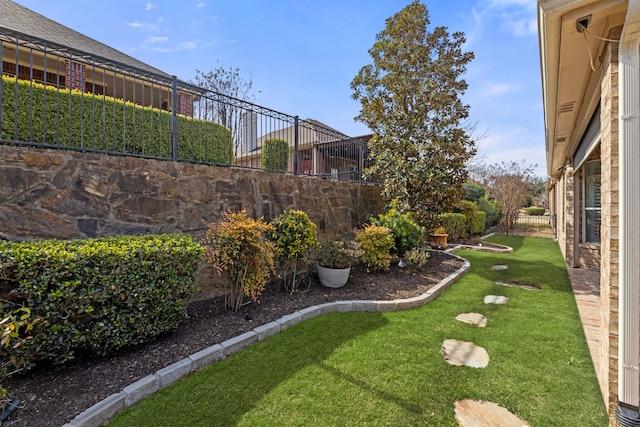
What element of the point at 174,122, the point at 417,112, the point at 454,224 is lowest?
the point at 454,224

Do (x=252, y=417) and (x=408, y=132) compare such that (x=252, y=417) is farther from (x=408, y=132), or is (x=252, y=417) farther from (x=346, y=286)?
(x=408, y=132)

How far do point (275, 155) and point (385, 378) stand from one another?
473 centimetres

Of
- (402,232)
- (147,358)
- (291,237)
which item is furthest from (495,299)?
(147,358)

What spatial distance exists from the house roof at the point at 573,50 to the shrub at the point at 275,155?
4.38 m

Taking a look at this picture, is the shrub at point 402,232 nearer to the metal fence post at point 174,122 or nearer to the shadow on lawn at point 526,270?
the shadow on lawn at point 526,270

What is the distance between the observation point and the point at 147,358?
2736 mm

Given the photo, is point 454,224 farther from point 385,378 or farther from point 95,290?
point 95,290

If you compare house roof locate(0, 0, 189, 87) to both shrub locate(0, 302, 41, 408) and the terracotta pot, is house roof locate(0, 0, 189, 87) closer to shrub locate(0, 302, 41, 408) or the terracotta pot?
shrub locate(0, 302, 41, 408)

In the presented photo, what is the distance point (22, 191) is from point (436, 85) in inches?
374

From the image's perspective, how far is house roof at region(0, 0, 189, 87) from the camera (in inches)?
333

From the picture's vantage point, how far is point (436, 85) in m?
8.80

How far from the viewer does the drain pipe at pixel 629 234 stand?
1.95 meters

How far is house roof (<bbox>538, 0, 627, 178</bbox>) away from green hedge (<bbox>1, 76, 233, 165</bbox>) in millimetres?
4468

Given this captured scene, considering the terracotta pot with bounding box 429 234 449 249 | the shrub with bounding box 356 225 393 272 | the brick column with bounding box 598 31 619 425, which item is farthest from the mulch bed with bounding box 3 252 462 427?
the terracotta pot with bounding box 429 234 449 249
